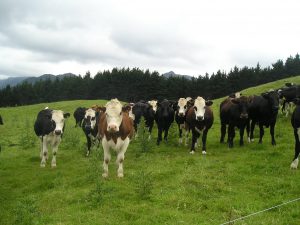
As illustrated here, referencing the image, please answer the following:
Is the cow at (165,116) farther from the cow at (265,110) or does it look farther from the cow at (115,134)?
the cow at (115,134)

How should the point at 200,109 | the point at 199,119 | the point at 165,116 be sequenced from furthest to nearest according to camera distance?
the point at 165,116
the point at 200,109
the point at 199,119

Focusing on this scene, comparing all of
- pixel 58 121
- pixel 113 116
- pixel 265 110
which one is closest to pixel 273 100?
pixel 265 110

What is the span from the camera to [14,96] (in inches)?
3942

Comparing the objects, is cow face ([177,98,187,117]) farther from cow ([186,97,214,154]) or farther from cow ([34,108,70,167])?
cow ([34,108,70,167])

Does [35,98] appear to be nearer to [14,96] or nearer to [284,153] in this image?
[14,96]

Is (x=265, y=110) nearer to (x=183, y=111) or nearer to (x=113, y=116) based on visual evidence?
(x=183, y=111)

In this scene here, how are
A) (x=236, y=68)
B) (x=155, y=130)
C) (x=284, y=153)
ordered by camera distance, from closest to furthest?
1. (x=284, y=153)
2. (x=155, y=130)
3. (x=236, y=68)

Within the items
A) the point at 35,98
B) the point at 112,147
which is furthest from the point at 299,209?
the point at 35,98

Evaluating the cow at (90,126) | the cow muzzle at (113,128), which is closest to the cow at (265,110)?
the cow at (90,126)

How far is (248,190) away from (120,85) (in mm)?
81706

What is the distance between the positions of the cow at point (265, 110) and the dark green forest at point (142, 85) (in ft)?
200

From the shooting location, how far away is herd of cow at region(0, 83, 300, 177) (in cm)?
1304

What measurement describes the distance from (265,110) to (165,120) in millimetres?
5344

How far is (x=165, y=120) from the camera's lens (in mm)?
20734
